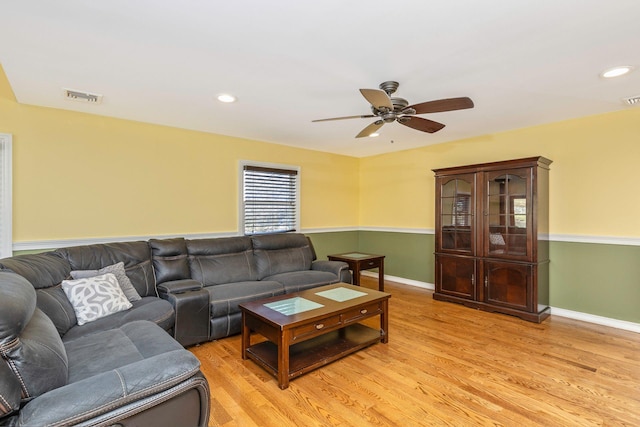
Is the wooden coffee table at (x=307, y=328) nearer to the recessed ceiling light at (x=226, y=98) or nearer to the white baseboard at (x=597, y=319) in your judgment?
the recessed ceiling light at (x=226, y=98)

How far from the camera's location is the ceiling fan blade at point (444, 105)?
2.34 metres

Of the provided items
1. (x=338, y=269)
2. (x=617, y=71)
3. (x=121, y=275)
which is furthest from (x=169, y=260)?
(x=617, y=71)

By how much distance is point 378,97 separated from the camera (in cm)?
225

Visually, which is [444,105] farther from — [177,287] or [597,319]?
[597,319]

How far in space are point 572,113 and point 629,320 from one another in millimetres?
2326

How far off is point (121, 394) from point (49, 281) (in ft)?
5.99

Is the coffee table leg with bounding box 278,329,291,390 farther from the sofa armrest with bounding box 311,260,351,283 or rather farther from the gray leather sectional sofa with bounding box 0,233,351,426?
the sofa armrest with bounding box 311,260,351,283

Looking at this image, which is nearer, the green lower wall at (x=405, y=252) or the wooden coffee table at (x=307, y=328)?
the wooden coffee table at (x=307, y=328)

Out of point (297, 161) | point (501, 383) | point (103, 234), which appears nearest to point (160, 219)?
point (103, 234)

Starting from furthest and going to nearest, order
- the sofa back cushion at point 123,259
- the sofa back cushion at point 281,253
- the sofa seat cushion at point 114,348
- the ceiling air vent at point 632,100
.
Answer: the sofa back cushion at point 281,253, the ceiling air vent at point 632,100, the sofa back cushion at point 123,259, the sofa seat cushion at point 114,348

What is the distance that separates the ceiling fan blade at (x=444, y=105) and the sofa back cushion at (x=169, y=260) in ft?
9.40

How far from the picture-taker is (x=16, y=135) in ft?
10.1

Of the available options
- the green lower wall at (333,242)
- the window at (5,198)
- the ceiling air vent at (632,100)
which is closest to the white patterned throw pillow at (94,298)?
the window at (5,198)

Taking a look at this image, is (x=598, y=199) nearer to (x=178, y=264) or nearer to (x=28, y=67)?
(x=178, y=264)
